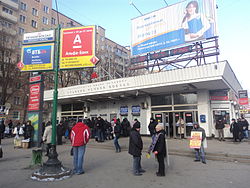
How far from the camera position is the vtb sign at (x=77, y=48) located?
25.1 feet

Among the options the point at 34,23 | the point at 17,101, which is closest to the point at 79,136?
the point at 17,101

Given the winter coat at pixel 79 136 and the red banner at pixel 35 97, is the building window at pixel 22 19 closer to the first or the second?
the red banner at pixel 35 97

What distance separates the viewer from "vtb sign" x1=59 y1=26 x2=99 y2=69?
7.66 metres

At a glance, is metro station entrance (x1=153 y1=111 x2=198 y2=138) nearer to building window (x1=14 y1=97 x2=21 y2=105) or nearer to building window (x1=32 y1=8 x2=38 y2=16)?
building window (x1=14 y1=97 x2=21 y2=105)

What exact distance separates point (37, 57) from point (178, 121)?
11.7 metres

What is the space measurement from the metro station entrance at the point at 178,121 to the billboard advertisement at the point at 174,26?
641cm

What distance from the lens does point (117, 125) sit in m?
10.3

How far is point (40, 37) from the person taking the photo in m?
8.04

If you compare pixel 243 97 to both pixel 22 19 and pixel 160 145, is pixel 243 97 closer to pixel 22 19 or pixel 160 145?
pixel 160 145

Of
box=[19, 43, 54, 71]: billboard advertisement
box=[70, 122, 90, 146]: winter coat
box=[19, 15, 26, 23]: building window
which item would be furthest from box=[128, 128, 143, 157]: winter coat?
box=[19, 15, 26, 23]: building window

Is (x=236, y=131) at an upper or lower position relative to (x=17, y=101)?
lower

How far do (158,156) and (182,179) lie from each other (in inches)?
36.2

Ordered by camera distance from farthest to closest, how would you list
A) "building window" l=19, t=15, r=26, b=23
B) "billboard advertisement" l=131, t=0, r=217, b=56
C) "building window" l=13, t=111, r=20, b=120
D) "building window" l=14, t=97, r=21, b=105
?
"building window" l=19, t=15, r=26, b=23 → "building window" l=14, t=97, r=21, b=105 → "building window" l=13, t=111, r=20, b=120 → "billboard advertisement" l=131, t=0, r=217, b=56

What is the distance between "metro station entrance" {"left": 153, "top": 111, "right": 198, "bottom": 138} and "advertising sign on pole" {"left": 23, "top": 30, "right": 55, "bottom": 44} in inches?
456
